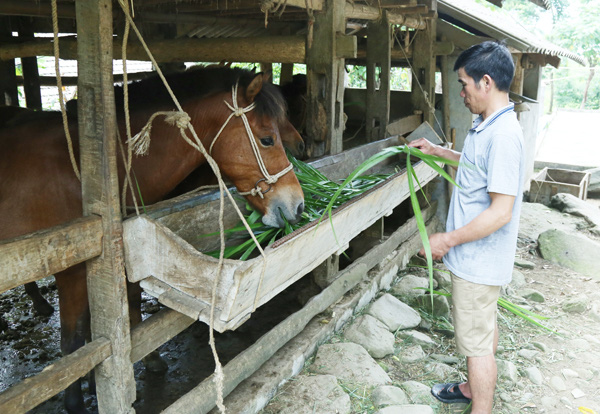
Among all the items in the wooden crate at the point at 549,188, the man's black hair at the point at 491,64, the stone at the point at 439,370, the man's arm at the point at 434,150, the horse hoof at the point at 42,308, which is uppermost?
the man's black hair at the point at 491,64

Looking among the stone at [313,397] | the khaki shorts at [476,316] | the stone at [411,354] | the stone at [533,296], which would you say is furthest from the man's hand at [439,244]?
the stone at [533,296]

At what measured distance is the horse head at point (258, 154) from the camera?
288cm

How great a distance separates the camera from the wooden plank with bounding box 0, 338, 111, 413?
6.04 feet

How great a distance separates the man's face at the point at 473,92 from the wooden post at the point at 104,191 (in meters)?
1.82

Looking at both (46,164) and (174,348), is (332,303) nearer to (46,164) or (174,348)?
(174,348)

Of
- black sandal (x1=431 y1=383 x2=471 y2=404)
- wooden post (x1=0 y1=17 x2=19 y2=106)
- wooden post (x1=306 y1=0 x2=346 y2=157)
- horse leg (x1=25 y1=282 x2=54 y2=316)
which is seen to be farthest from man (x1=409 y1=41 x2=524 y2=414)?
wooden post (x1=0 y1=17 x2=19 y2=106)

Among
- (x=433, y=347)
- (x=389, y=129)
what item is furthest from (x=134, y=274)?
(x=389, y=129)

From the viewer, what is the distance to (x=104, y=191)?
2.08 m

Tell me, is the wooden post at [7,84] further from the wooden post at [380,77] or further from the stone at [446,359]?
the stone at [446,359]

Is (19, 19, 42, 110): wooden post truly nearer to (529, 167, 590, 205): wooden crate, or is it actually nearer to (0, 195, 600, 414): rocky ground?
(0, 195, 600, 414): rocky ground

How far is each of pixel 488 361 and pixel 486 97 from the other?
154cm

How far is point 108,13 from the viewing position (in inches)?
77.5

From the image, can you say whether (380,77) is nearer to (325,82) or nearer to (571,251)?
(325,82)

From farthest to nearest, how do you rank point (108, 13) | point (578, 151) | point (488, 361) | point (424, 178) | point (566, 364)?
point (578, 151) < point (424, 178) < point (566, 364) < point (488, 361) < point (108, 13)
